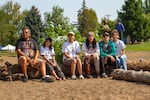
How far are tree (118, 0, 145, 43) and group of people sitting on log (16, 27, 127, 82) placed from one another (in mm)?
→ 32286

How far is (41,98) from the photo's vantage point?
7.37 meters

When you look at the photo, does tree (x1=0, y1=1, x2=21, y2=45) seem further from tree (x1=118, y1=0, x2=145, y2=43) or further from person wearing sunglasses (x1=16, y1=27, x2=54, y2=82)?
person wearing sunglasses (x1=16, y1=27, x2=54, y2=82)

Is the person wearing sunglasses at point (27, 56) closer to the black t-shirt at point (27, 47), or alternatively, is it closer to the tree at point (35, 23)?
the black t-shirt at point (27, 47)

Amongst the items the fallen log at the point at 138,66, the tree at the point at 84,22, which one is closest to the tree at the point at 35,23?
the tree at the point at 84,22

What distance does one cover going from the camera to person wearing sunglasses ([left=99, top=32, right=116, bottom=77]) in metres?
10.6

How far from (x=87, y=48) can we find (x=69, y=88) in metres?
2.41

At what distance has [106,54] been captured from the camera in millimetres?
10656

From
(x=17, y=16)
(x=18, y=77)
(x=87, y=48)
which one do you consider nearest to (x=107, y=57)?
(x=87, y=48)

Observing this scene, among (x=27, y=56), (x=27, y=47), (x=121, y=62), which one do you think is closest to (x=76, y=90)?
(x=27, y=56)

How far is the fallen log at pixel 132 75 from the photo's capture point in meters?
8.92

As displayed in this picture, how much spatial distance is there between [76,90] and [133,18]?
1431 inches

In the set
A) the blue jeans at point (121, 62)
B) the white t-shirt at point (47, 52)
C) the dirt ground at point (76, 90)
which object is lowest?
the dirt ground at point (76, 90)

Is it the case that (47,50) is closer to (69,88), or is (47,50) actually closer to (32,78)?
(32,78)

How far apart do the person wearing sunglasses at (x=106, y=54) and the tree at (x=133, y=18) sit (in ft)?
106
